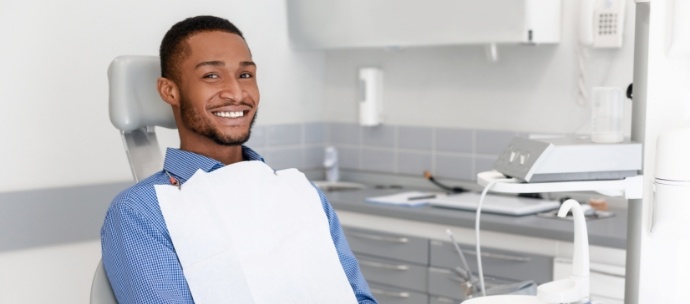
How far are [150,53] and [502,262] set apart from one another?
→ 159 cm

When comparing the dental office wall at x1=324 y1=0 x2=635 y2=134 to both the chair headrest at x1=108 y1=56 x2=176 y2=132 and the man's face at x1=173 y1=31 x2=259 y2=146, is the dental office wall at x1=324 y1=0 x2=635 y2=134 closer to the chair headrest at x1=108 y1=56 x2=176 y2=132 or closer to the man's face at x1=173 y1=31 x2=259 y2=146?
the man's face at x1=173 y1=31 x2=259 y2=146

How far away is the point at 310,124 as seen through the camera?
4.45 meters

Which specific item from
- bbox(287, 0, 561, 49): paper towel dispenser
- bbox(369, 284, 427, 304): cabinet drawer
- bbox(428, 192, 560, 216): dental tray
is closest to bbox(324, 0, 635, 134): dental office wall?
bbox(287, 0, 561, 49): paper towel dispenser

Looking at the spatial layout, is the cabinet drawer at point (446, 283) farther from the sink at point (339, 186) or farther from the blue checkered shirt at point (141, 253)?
the blue checkered shirt at point (141, 253)

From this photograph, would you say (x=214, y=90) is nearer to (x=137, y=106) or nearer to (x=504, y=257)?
(x=137, y=106)

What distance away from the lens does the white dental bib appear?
2.02 metres

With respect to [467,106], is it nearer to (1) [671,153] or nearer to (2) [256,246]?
(2) [256,246]

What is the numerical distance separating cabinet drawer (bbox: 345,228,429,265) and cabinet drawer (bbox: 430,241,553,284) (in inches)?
2.1

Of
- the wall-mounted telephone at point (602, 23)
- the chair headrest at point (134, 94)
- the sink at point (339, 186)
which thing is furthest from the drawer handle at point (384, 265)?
the chair headrest at point (134, 94)

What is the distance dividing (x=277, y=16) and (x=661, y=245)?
9.04 ft

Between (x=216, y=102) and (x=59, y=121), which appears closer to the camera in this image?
(x=216, y=102)

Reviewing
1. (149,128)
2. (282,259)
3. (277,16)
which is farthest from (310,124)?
(282,259)

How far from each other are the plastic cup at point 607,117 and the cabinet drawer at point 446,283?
148cm

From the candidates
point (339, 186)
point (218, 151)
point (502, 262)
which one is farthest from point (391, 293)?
point (218, 151)
